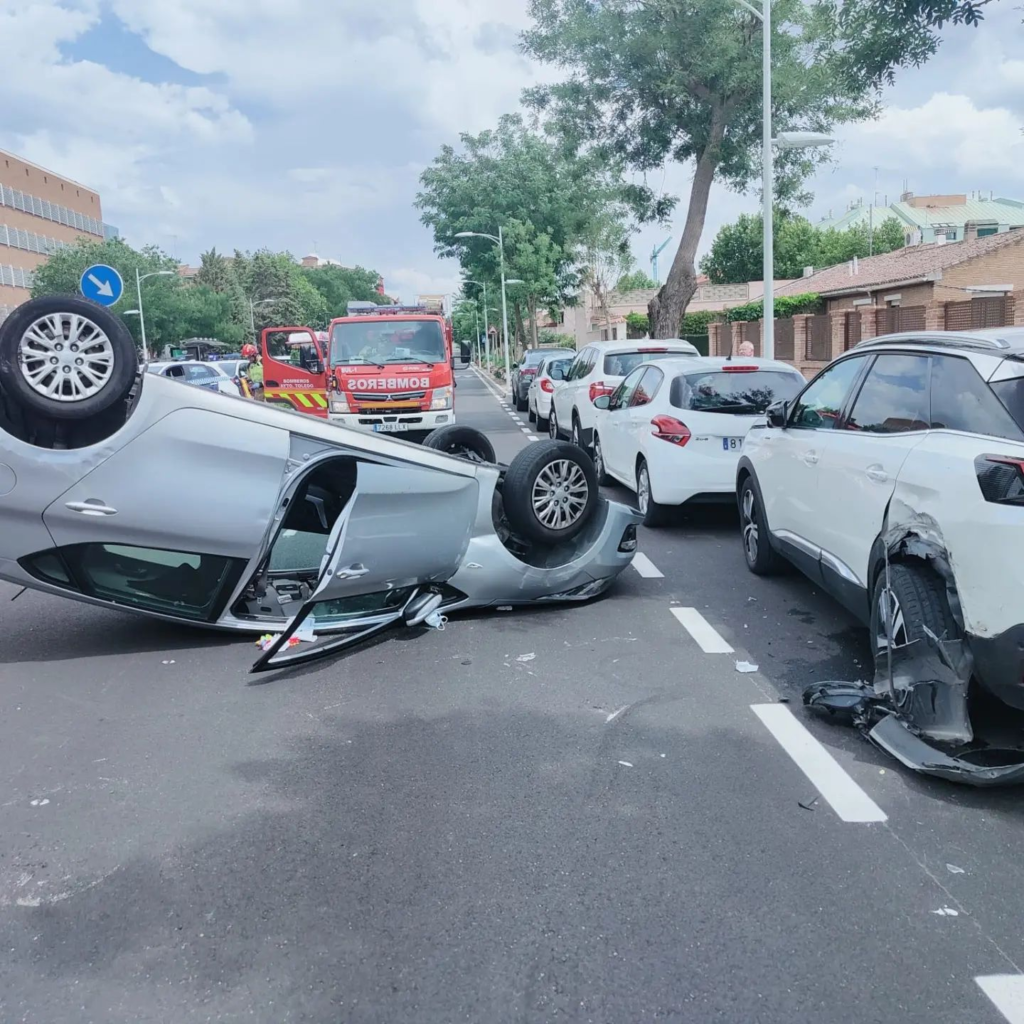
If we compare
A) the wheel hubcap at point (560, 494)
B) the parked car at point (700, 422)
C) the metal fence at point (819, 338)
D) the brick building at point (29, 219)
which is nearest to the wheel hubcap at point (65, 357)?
the wheel hubcap at point (560, 494)

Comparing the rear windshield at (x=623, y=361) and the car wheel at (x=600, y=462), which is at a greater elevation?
the rear windshield at (x=623, y=361)

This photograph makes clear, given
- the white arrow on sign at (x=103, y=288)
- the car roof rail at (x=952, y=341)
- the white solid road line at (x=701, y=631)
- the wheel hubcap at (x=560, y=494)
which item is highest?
the white arrow on sign at (x=103, y=288)

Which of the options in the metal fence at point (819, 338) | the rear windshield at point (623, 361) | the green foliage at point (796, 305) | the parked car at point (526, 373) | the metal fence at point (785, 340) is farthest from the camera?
the green foliage at point (796, 305)

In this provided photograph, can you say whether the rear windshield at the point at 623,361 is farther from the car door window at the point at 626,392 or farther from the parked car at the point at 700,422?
the parked car at the point at 700,422

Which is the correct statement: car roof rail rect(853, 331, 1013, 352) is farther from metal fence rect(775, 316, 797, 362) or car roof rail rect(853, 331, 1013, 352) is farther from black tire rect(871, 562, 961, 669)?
metal fence rect(775, 316, 797, 362)

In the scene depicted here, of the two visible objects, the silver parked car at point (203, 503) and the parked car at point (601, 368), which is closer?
the silver parked car at point (203, 503)

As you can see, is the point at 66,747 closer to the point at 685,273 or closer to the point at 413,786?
the point at 413,786

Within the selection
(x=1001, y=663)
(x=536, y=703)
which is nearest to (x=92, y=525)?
(x=536, y=703)

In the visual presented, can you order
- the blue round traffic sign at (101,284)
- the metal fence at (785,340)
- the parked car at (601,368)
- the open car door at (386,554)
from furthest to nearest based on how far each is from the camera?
1. the metal fence at (785,340)
2. the parked car at (601,368)
3. the blue round traffic sign at (101,284)
4. the open car door at (386,554)

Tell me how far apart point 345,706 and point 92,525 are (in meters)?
1.78

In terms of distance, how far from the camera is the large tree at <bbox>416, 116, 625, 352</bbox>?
5091cm

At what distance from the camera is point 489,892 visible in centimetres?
340

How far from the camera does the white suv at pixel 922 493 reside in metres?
3.95

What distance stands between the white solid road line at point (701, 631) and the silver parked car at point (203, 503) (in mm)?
1164
